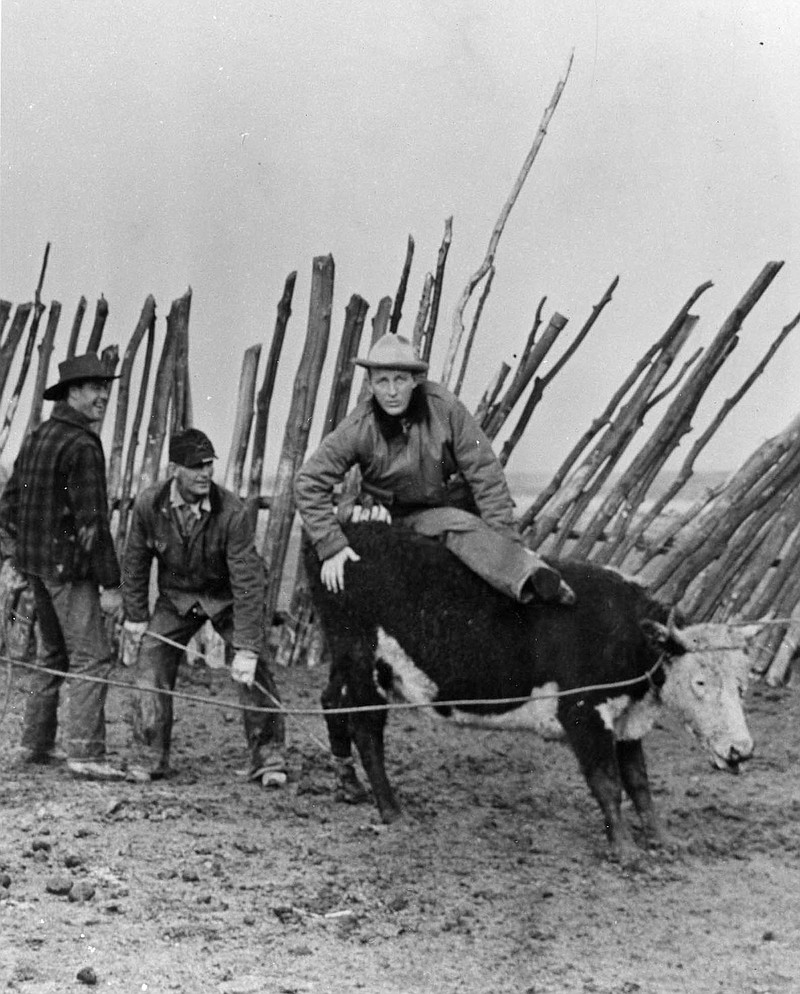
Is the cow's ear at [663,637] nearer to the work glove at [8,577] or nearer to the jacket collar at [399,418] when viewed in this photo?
the jacket collar at [399,418]

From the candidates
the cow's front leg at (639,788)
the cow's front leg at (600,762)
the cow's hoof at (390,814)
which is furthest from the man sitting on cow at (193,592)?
the cow's front leg at (639,788)

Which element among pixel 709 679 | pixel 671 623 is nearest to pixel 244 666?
pixel 671 623

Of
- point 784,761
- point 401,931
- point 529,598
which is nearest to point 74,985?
point 401,931

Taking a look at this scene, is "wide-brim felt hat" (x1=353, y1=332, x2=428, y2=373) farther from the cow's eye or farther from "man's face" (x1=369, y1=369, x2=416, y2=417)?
the cow's eye

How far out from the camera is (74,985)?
12.4 ft

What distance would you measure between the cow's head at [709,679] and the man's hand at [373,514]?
1216mm

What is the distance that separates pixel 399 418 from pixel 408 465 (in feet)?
0.66

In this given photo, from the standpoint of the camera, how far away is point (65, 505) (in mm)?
6184

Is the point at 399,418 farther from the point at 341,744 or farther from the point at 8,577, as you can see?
the point at 8,577

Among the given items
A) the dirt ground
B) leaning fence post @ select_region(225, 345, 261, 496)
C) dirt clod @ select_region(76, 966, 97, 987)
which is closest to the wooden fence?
leaning fence post @ select_region(225, 345, 261, 496)

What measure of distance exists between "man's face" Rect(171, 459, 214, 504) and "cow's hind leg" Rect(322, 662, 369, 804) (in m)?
0.96

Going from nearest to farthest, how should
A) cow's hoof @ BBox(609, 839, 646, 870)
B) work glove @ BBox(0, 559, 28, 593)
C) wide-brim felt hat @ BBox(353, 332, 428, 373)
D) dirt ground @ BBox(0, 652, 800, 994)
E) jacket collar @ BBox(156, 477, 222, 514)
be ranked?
dirt ground @ BBox(0, 652, 800, 994)
cow's hoof @ BBox(609, 839, 646, 870)
wide-brim felt hat @ BBox(353, 332, 428, 373)
jacket collar @ BBox(156, 477, 222, 514)
work glove @ BBox(0, 559, 28, 593)

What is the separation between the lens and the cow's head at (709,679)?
5.27 metres

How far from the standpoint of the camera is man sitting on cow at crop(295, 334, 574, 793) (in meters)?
5.68
